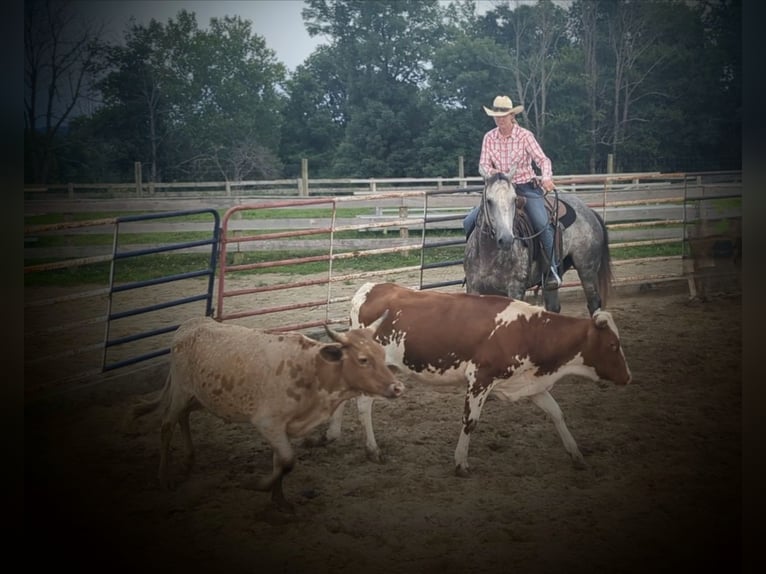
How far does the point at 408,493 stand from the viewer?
10.0 feet

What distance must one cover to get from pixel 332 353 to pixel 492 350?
868 mm

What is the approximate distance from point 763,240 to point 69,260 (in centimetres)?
356

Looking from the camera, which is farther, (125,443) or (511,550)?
(125,443)

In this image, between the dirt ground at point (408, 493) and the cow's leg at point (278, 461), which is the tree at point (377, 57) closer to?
the dirt ground at point (408, 493)

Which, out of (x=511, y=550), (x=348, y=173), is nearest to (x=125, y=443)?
(x=511, y=550)

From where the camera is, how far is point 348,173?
480cm

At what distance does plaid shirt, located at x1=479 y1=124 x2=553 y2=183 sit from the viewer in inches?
169

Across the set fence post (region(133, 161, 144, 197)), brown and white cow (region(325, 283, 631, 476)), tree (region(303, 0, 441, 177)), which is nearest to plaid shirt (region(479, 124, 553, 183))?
tree (region(303, 0, 441, 177))

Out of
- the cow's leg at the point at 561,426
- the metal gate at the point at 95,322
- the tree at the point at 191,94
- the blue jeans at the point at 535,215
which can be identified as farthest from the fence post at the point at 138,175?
the cow's leg at the point at 561,426

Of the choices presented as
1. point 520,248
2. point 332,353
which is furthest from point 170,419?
point 520,248

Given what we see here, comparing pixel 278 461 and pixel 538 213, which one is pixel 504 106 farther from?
pixel 278 461

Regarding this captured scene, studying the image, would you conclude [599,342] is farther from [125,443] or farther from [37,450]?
[37,450]

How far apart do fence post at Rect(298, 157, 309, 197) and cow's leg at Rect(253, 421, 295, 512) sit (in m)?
1.99

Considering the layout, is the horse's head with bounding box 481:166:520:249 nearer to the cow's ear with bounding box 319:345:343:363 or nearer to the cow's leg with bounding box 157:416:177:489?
the cow's ear with bounding box 319:345:343:363
